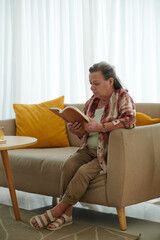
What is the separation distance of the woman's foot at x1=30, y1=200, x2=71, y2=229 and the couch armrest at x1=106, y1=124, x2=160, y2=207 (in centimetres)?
28

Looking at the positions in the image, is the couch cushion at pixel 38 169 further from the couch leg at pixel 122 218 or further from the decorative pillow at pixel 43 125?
the couch leg at pixel 122 218

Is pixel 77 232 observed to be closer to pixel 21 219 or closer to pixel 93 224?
pixel 93 224

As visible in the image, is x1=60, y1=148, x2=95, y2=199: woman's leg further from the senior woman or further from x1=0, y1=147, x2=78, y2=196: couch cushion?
x1=0, y1=147, x2=78, y2=196: couch cushion

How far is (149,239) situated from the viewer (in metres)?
2.35

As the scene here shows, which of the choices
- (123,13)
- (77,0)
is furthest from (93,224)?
(77,0)

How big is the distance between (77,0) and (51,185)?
6.75 ft

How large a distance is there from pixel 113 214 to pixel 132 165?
569mm

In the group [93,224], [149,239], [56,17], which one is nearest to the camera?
[149,239]

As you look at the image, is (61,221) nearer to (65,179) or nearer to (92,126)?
(65,179)

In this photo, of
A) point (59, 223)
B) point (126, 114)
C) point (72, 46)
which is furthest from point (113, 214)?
point (72, 46)

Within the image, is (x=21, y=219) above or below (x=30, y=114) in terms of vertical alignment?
below

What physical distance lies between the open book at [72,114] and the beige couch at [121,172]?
8.4 inches

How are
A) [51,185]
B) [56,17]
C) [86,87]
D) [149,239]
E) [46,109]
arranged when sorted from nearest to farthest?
1. [149,239]
2. [51,185]
3. [46,109]
4. [86,87]
5. [56,17]

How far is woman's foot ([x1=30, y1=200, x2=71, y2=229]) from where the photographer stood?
8.23 ft
